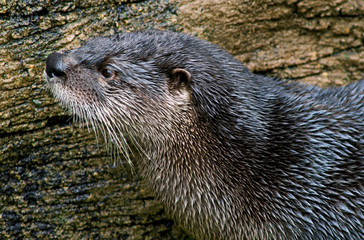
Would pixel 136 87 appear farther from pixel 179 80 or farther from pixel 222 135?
pixel 222 135

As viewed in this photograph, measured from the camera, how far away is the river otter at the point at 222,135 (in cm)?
222

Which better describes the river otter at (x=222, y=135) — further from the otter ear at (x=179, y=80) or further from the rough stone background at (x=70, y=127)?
the rough stone background at (x=70, y=127)

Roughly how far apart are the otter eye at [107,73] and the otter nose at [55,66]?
0.23 m

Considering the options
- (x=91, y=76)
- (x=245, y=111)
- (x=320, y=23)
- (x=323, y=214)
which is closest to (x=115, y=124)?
(x=91, y=76)

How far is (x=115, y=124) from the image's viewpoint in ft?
7.53

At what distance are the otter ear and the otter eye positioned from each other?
13.9 inches

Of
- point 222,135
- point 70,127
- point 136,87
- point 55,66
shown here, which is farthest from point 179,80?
point 70,127

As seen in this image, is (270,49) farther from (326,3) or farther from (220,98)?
(220,98)

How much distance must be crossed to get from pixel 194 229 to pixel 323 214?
2.60 ft

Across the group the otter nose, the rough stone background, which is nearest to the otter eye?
the otter nose

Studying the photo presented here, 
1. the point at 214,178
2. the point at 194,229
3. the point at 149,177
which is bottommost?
the point at 194,229

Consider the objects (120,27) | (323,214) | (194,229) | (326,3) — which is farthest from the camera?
(326,3)

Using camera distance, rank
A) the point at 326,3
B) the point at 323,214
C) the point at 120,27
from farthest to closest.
→ the point at 326,3 → the point at 120,27 → the point at 323,214

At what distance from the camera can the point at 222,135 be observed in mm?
2295
